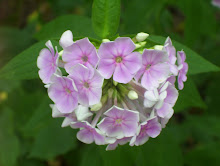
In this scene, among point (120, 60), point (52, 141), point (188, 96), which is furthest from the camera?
point (52, 141)

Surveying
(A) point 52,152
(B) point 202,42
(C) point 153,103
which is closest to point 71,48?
(C) point 153,103

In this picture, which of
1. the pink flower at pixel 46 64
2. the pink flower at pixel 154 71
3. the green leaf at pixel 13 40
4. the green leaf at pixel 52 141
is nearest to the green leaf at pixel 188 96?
the pink flower at pixel 154 71

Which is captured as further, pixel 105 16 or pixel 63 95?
pixel 105 16

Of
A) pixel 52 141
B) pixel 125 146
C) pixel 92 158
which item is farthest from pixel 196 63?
pixel 52 141

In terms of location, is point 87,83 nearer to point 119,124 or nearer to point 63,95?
point 63,95

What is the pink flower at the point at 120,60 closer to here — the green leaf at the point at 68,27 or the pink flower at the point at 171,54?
the pink flower at the point at 171,54

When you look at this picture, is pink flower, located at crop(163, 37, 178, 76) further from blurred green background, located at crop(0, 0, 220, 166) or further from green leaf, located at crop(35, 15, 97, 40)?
green leaf, located at crop(35, 15, 97, 40)
